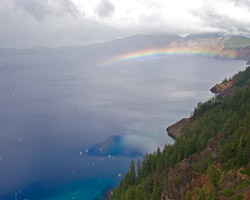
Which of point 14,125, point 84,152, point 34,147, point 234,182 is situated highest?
point 14,125

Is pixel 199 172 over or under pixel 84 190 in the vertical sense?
over

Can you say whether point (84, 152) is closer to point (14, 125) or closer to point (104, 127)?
point (104, 127)

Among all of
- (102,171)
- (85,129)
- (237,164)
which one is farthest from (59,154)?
(237,164)

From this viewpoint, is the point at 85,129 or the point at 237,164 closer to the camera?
the point at 237,164

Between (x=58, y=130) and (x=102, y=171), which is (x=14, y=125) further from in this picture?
(x=102, y=171)

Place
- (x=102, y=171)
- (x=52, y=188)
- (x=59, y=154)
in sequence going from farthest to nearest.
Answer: (x=59, y=154), (x=102, y=171), (x=52, y=188)

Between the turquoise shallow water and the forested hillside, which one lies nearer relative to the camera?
the forested hillside

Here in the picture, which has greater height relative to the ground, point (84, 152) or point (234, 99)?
point (234, 99)

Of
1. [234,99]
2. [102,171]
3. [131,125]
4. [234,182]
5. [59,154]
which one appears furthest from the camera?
[131,125]

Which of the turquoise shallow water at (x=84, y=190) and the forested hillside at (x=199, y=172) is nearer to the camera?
the forested hillside at (x=199, y=172)

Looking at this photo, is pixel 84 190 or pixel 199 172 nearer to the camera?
pixel 199 172
